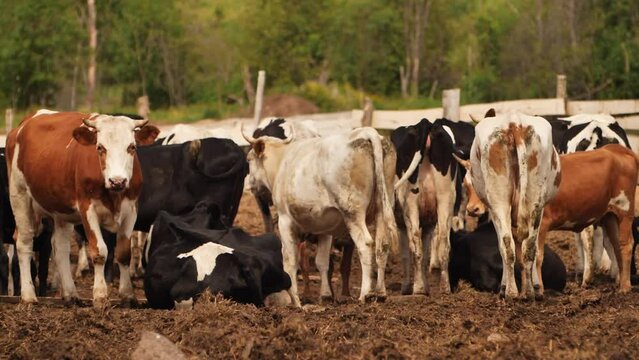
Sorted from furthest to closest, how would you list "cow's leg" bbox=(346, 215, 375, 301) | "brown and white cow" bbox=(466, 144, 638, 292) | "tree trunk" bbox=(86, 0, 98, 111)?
"tree trunk" bbox=(86, 0, 98, 111)
"brown and white cow" bbox=(466, 144, 638, 292)
"cow's leg" bbox=(346, 215, 375, 301)

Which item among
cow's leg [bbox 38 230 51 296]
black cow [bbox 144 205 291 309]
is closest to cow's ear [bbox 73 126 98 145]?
black cow [bbox 144 205 291 309]

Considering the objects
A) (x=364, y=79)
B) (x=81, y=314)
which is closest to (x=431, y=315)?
(x=81, y=314)

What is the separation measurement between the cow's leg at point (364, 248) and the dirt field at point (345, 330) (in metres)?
0.83

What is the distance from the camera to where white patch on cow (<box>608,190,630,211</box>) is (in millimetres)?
14406

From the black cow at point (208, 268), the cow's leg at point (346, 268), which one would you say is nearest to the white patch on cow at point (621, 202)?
the cow's leg at point (346, 268)

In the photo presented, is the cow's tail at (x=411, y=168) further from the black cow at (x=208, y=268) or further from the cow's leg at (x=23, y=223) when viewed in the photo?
the cow's leg at (x=23, y=223)

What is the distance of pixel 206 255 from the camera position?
11898 millimetres

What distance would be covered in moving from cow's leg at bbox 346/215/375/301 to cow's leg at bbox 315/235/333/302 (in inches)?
45.5

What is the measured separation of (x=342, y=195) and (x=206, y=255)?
5.24ft

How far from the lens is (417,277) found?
47.0 feet

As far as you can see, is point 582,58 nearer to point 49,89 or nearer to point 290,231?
point 49,89

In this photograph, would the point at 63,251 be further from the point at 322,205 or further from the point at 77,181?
the point at 322,205

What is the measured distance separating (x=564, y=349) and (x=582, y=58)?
139ft

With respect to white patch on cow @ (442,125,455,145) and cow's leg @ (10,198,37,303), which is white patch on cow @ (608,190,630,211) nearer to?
white patch on cow @ (442,125,455,145)
